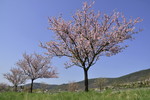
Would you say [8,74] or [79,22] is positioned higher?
[79,22]

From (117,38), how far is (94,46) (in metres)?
2.32

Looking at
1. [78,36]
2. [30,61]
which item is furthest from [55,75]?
[78,36]

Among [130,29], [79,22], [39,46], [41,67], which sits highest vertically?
[79,22]

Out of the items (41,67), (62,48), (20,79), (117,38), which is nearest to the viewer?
(117,38)

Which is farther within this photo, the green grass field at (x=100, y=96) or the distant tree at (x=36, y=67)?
the distant tree at (x=36, y=67)

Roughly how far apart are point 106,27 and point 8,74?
149ft

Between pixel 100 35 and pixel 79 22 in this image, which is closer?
pixel 100 35

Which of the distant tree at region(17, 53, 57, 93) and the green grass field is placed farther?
the distant tree at region(17, 53, 57, 93)

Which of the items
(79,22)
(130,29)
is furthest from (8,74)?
(130,29)

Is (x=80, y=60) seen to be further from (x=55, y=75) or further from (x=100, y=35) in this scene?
(x=55, y=75)

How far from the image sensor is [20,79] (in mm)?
52625

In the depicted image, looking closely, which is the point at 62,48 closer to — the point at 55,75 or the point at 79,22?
the point at 79,22

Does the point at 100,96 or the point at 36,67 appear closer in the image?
the point at 100,96

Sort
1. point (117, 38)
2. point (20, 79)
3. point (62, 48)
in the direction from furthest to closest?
point (20, 79) < point (62, 48) < point (117, 38)
